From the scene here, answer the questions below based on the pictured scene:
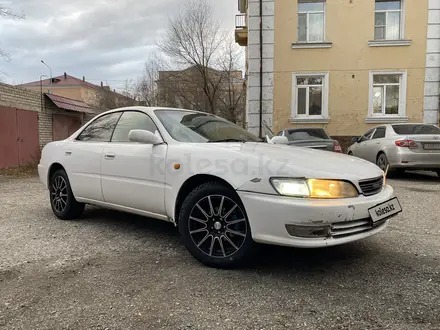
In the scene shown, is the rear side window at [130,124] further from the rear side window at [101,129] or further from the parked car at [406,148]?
the parked car at [406,148]

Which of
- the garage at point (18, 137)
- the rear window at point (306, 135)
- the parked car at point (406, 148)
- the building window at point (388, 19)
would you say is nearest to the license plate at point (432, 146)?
the parked car at point (406, 148)

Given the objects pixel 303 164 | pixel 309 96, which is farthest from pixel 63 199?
pixel 309 96

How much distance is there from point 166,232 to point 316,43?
11836mm

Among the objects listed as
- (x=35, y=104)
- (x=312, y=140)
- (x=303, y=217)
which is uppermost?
(x=35, y=104)

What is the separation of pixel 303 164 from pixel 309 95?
12.0 meters

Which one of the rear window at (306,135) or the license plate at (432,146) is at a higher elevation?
the rear window at (306,135)

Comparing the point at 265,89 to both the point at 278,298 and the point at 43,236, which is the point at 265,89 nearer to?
the point at 43,236

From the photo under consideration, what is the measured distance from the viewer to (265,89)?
14.2 meters

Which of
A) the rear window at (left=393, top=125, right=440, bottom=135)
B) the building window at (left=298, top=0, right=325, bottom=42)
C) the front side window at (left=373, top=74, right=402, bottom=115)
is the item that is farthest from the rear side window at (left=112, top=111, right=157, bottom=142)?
the front side window at (left=373, top=74, right=402, bottom=115)

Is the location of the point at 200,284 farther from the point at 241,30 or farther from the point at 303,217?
the point at 241,30

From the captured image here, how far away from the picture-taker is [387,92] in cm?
1404

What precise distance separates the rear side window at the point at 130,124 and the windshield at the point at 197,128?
14 cm

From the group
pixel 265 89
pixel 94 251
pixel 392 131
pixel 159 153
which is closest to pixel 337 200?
pixel 159 153

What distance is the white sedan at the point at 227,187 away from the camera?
2709 millimetres
